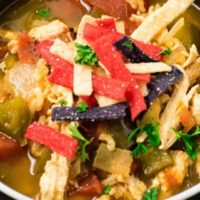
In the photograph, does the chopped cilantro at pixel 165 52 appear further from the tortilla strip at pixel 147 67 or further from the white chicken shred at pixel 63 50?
the white chicken shred at pixel 63 50

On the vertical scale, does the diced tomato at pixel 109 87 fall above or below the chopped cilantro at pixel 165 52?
below

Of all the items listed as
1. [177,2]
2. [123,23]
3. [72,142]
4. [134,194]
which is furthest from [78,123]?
[177,2]

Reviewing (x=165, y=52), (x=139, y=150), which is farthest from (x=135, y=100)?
(x=165, y=52)

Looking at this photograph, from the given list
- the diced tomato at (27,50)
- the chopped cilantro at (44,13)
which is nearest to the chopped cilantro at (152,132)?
the diced tomato at (27,50)

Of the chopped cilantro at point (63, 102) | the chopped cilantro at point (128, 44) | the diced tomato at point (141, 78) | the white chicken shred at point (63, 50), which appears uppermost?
the chopped cilantro at point (128, 44)

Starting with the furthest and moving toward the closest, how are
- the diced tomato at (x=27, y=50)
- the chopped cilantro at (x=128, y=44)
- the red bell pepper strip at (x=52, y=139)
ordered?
1. the diced tomato at (x=27, y=50)
2. the chopped cilantro at (x=128, y=44)
3. the red bell pepper strip at (x=52, y=139)

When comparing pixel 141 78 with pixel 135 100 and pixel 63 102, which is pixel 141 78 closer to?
pixel 135 100

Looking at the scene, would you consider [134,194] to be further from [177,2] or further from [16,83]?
[177,2]
